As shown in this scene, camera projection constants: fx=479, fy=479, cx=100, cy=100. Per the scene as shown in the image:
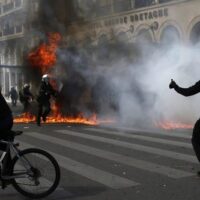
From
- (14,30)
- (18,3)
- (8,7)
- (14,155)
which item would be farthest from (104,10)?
(14,155)

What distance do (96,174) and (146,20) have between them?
24199 millimetres

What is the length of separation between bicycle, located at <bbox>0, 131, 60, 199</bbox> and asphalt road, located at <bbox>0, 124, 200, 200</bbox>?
0.15 metres

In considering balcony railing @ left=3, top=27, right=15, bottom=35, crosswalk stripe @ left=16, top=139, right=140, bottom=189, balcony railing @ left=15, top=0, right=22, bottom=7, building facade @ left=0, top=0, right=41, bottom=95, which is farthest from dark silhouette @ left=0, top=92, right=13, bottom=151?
balcony railing @ left=15, top=0, right=22, bottom=7

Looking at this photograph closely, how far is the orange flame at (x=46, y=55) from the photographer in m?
17.7

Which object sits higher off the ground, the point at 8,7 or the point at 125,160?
the point at 8,7

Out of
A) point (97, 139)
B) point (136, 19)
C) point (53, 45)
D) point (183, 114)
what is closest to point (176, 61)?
point (183, 114)

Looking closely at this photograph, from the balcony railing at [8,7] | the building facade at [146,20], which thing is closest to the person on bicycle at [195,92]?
the building facade at [146,20]

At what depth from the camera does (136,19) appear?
3116 centimetres

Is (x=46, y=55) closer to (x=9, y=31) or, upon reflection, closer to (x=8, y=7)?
(x=9, y=31)

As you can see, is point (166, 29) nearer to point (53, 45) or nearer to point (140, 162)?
point (53, 45)

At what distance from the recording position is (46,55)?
17.8 metres

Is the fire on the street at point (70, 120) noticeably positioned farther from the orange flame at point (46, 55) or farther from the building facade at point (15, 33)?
the building facade at point (15, 33)

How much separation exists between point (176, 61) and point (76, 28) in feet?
20.9

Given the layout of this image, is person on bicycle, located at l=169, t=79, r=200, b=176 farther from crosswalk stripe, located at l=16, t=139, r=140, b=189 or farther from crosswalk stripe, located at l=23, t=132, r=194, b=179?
crosswalk stripe, located at l=16, t=139, r=140, b=189
